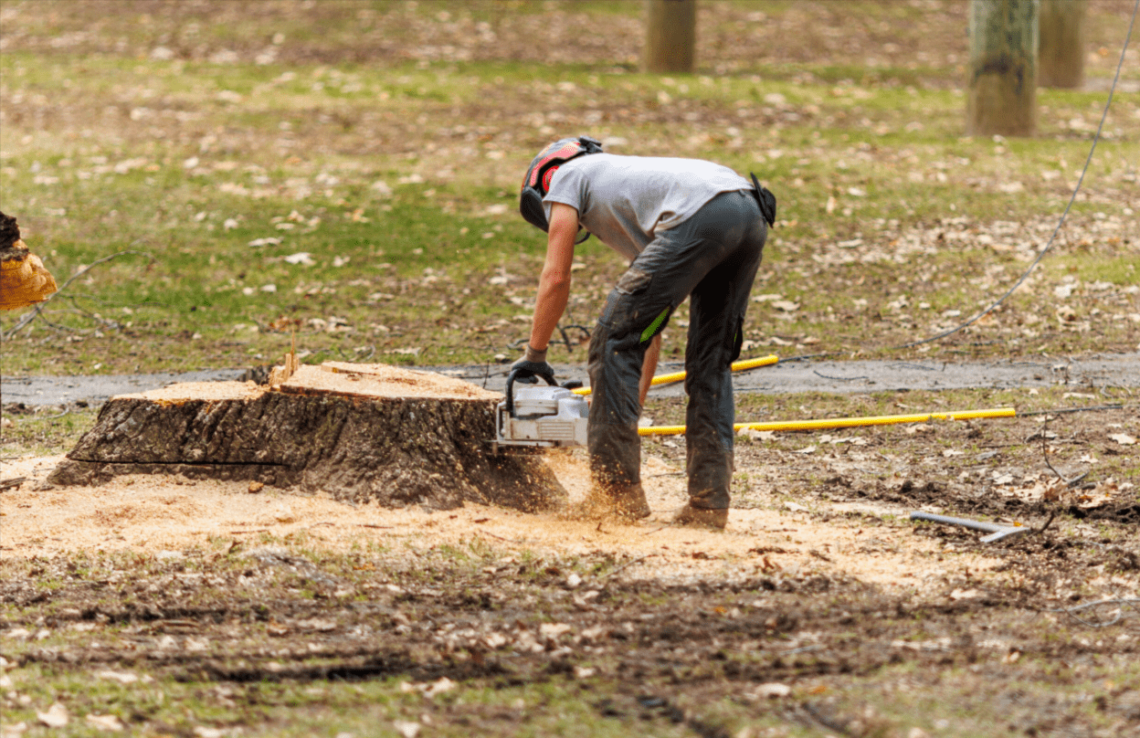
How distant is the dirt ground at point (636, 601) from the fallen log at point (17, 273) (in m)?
0.86

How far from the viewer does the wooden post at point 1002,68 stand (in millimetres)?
10922

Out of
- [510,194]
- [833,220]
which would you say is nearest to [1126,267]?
[833,220]

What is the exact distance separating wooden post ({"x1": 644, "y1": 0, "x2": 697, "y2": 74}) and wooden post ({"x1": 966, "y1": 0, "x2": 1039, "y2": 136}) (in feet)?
11.4

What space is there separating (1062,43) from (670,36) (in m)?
5.08

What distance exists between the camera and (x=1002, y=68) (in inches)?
442

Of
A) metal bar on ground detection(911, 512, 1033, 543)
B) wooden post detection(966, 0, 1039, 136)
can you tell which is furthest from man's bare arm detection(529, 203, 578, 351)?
wooden post detection(966, 0, 1039, 136)

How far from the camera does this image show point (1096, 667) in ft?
9.96

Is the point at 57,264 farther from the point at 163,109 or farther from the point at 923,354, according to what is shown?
the point at 923,354

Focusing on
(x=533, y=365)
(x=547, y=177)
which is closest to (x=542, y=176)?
(x=547, y=177)

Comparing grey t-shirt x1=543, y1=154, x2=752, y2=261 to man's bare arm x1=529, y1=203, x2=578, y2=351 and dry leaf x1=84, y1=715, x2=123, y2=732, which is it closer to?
man's bare arm x1=529, y1=203, x2=578, y2=351

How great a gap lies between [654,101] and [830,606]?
385 inches

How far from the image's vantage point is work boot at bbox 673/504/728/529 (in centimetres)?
437

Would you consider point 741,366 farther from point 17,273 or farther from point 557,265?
point 17,273

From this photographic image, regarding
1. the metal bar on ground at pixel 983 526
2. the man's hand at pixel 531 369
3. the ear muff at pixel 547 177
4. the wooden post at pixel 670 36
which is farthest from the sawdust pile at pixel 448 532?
the wooden post at pixel 670 36
